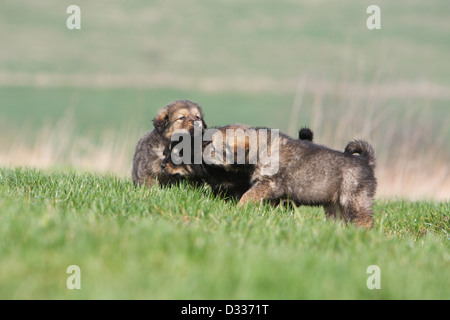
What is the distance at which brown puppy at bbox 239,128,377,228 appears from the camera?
5.66 meters

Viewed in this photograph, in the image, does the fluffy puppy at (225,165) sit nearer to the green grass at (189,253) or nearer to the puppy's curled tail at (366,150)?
the puppy's curled tail at (366,150)

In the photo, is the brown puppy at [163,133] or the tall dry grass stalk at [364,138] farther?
the tall dry grass stalk at [364,138]

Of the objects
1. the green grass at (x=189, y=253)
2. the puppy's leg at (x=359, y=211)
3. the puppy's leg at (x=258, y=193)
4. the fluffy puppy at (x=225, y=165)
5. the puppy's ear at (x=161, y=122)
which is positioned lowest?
the green grass at (x=189, y=253)

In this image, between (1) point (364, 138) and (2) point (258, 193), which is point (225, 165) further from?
(1) point (364, 138)

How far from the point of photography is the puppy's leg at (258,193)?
19.3ft

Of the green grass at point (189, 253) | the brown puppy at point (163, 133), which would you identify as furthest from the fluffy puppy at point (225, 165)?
the green grass at point (189, 253)

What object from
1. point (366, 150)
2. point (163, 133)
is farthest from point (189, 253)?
point (163, 133)

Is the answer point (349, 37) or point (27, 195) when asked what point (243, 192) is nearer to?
point (27, 195)

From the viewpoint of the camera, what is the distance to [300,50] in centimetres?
4125

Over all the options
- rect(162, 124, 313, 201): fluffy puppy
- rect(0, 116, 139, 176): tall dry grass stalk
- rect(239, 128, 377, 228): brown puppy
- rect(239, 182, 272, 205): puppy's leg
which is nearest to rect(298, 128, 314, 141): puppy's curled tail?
rect(162, 124, 313, 201): fluffy puppy

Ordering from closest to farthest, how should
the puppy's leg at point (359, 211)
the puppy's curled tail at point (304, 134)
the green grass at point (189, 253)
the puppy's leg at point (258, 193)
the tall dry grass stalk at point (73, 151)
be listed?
1. the green grass at point (189, 253)
2. the puppy's leg at point (359, 211)
3. the puppy's leg at point (258, 193)
4. the puppy's curled tail at point (304, 134)
5. the tall dry grass stalk at point (73, 151)

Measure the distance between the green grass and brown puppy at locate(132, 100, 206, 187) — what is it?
1.34 m

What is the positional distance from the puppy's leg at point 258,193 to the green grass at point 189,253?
0.65 m

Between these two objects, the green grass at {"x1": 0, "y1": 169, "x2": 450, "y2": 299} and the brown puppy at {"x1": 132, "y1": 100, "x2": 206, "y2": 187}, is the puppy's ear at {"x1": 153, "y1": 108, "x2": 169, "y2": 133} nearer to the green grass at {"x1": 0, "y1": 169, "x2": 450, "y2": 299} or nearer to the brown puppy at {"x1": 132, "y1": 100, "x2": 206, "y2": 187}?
the brown puppy at {"x1": 132, "y1": 100, "x2": 206, "y2": 187}
